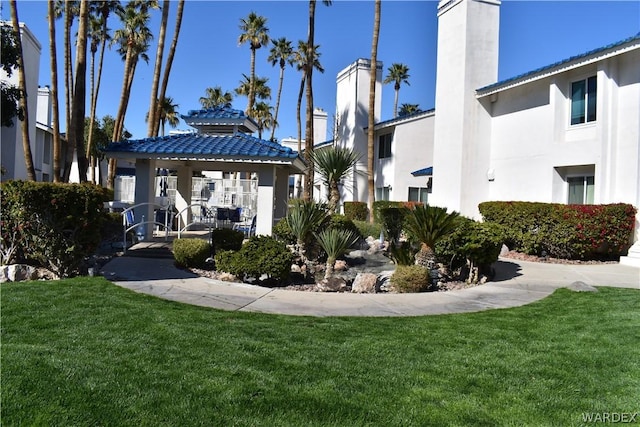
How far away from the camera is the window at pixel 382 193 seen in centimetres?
2950

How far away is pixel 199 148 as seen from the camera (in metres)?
13.5

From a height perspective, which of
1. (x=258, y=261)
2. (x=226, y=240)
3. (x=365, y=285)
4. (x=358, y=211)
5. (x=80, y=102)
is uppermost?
(x=80, y=102)

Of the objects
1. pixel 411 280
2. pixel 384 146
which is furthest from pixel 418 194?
pixel 411 280

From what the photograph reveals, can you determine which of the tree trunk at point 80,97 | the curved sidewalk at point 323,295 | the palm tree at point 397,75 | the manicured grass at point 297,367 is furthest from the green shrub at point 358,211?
the palm tree at point 397,75

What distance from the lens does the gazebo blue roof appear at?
1305 centimetres

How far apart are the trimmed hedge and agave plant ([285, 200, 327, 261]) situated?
7569 mm

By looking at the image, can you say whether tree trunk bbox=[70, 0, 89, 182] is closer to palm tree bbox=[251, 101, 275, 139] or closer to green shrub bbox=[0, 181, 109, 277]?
green shrub bbox=[0, 181, 109, 277]

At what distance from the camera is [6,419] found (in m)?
3.37

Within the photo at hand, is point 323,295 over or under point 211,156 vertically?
under

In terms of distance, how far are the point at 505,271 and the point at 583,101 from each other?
7.95m

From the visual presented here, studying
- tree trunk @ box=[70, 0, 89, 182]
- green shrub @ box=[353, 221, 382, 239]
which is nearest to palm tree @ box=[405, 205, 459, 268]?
green shrub @ box=[353, 221, 382, 239]

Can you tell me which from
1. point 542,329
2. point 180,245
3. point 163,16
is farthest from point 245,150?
point 163,16

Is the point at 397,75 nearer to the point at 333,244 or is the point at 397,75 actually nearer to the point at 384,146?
the point at 384,146

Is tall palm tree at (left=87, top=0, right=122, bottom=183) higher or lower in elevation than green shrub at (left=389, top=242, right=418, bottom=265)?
higher
